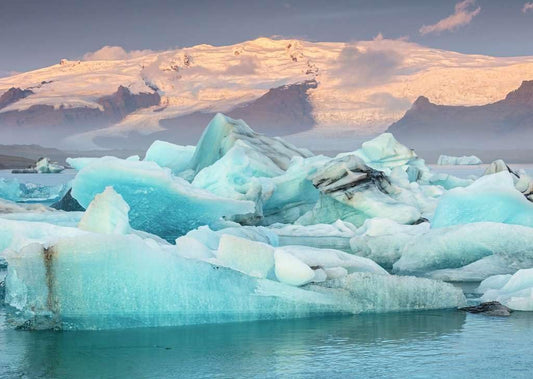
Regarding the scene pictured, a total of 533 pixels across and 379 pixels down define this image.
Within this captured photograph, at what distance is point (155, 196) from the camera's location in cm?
1377

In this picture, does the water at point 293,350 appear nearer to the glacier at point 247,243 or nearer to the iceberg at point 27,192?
the glacier at point 247,243

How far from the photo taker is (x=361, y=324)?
8102 millimetres

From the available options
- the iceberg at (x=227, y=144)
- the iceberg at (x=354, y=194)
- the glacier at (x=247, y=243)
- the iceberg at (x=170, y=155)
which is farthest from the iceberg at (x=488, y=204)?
the iceberg at (x=170, y=155)

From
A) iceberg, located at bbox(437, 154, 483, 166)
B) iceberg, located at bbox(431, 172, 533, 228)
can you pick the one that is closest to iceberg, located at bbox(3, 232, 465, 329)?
iceberg, located at bbox(431, 172, 533, 228)

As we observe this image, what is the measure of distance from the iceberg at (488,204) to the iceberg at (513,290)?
3.81m

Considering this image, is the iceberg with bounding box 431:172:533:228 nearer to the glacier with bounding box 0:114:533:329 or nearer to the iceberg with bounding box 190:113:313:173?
the glacier with bounding box 0:114:533:329

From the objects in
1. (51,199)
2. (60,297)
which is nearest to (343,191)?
(60,297)

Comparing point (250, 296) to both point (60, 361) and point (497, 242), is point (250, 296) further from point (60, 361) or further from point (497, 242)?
point (497, 242)

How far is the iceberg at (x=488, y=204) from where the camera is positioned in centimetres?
1380

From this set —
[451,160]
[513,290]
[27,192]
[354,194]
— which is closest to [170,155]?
[354,194]

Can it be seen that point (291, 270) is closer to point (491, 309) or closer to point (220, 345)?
point (220, 345)

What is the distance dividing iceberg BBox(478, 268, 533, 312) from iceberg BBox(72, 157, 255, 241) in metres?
4.90

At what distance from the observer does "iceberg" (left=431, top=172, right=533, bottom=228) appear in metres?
13.8

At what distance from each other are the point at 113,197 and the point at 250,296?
7.20ft
